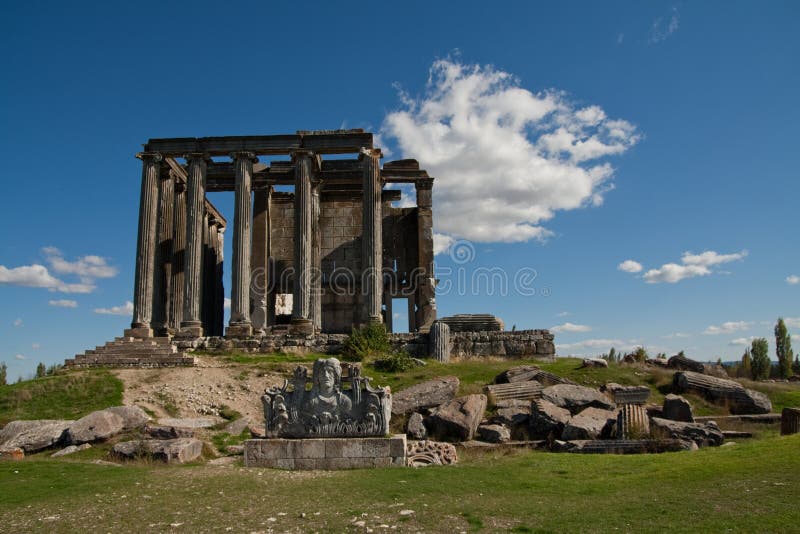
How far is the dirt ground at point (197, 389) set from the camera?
17.8 m

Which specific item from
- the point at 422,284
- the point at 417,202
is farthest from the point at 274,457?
the point at 417,202

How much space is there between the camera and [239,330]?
27016 millimetres

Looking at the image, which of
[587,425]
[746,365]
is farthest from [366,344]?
[746,365]

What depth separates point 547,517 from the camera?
7414 mm

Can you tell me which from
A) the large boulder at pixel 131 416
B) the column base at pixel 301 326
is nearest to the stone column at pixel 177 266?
the column base at pixel 301 326

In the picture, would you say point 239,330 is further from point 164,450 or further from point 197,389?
point 164,450

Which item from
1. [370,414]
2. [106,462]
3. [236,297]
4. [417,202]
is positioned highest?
[417,202]

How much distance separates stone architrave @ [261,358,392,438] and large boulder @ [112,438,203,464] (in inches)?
82.0

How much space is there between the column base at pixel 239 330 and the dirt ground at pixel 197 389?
3.92 meters

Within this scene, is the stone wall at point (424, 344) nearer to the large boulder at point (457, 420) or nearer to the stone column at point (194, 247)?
the stone column at point (194, 247)

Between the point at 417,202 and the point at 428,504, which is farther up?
the point at 417,202

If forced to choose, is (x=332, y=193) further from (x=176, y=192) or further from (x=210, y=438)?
(x=210, y=438)

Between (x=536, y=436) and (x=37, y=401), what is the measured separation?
14710 millimetres

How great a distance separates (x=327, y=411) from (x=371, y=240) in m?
17.2
